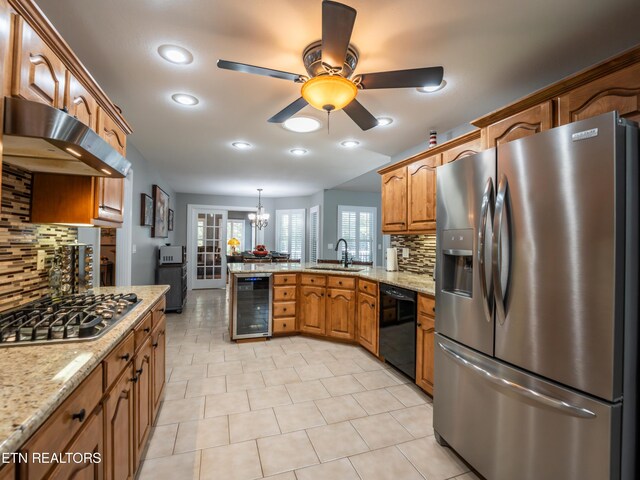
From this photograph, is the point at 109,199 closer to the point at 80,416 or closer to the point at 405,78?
the point at 80,416

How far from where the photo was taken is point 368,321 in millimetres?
3381

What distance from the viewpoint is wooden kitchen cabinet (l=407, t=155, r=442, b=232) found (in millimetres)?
2951

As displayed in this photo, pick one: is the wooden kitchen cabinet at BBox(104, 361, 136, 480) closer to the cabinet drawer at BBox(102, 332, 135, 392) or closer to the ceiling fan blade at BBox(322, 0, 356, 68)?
the cabinet drawer at BBox(102, 332, 135, 392)

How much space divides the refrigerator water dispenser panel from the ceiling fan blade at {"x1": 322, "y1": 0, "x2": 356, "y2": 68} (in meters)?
1.17

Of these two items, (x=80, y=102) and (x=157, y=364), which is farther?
(x=157, y=364)

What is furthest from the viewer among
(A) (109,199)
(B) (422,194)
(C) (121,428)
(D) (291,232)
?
(D) (291,232)

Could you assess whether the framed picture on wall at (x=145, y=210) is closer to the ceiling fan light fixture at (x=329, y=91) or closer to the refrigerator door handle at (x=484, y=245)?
the ceiling fan light fixture at (x=329, y=91)

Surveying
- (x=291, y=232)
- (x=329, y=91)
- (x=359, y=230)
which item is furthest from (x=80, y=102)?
(x=291, y=232)

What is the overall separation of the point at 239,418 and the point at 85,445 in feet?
4.37

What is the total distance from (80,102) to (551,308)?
239 cm

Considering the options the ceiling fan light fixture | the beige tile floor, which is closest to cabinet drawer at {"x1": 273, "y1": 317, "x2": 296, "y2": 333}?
the beige tile floor

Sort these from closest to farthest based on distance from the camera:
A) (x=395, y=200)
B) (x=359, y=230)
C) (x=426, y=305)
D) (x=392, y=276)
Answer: (x=426, y=305)
(x=392, y=276)
(x=395, y=200)
(x=359, y=230)

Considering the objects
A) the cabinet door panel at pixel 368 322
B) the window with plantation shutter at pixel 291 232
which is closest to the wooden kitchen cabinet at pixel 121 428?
the cabinet door panel at pixel 368 322

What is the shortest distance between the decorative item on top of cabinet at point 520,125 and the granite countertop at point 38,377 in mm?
2323
